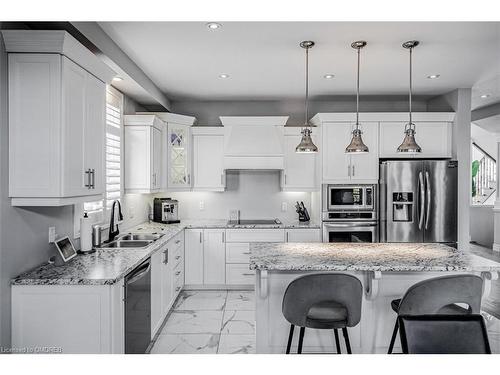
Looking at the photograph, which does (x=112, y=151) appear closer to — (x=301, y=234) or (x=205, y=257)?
(x=205, y=257)

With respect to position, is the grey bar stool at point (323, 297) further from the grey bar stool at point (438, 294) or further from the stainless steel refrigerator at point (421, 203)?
the stainless steel refrigerator at point (421, 203)

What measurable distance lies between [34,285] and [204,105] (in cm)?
368

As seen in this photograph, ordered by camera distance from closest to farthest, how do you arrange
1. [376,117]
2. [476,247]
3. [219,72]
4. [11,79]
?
[11,79] < [219,72] < [376,117] < [476,247]

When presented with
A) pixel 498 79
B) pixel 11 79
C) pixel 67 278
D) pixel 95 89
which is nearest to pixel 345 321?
pixel 67 278

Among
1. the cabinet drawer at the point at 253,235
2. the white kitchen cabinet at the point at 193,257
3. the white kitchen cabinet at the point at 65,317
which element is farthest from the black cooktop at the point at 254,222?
the white kitchen cabinet at the point at 65,317

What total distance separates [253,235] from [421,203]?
2065mm

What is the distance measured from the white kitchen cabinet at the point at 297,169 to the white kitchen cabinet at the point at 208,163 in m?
0.86

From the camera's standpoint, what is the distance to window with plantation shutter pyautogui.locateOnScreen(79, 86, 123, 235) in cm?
359

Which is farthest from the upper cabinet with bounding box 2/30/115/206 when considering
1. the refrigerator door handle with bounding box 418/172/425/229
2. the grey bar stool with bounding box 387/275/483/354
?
the refrigerator door handle with bounding box 418/172/425/229

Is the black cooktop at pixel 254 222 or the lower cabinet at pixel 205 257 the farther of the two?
the black cooktop at pixel 254 222

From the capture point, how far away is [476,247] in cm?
758

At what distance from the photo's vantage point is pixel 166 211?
4.84m

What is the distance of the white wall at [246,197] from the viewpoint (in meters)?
5.32
